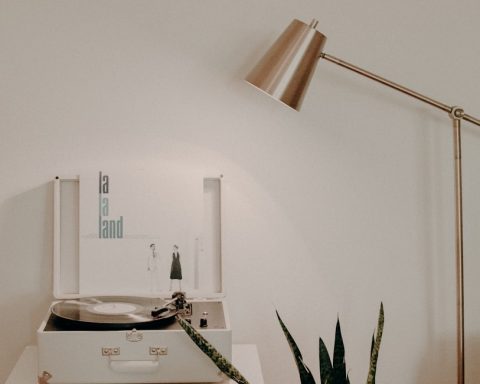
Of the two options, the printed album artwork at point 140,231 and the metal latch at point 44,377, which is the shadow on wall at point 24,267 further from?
the metal latch at point 44,377

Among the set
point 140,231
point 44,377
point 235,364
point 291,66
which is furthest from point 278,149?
point 44,377

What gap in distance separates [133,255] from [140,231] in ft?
0.20

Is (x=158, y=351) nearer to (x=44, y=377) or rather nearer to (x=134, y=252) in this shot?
(x=44, y=377)

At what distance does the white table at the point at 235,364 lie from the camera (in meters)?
1.26

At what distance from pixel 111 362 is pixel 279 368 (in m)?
0.54

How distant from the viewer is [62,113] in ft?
4.92

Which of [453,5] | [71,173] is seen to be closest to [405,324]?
[453,5]

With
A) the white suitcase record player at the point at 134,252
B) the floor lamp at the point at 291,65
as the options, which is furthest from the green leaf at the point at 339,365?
the floor lamp at the point at 291,65

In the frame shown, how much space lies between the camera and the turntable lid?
147cm

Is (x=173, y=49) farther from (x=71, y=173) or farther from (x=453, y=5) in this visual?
(x=453, y=5)

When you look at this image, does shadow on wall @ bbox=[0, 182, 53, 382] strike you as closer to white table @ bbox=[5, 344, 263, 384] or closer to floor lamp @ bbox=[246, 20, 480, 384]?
white table @ bbox=[5, 344, 263, 384]

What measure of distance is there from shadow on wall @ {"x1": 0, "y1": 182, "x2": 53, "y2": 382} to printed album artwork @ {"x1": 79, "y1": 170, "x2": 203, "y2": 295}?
105 millimetres

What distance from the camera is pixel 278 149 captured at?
154 centimetres

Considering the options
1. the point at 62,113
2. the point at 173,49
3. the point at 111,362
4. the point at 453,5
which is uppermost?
the point at 453,5
